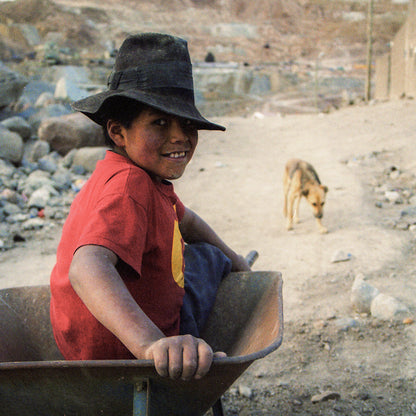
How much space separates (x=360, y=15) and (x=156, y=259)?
234ft

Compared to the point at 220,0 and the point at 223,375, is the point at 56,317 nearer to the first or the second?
the point at 223,375

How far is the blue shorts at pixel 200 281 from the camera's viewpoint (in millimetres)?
1836

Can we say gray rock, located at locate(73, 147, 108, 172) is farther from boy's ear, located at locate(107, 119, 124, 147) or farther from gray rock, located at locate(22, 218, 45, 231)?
boy's ear, located at locate(107, 119, 124, 147)

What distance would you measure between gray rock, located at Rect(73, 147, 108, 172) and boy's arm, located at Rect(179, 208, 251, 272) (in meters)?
6.09

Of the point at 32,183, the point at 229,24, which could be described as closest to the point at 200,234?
the point at 32,183

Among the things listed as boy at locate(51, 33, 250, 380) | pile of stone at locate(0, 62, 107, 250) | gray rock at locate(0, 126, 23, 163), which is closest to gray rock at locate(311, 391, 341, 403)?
boy at locate(51, 33, 250, 380)

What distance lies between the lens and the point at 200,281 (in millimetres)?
1982

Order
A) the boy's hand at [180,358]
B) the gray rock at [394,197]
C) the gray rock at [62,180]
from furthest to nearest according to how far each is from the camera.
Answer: the gray rock at [62,180]
the gray rock at [394,197]
the boy's hand at [180,358]

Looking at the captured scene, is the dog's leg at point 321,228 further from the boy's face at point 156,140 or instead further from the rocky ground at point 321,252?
the boy's face at point 156,140

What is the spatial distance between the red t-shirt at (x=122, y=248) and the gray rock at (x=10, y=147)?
22.4 feet

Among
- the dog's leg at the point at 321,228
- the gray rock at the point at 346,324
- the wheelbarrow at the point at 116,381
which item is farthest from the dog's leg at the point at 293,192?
the wheelbarrow at the point at 116,381

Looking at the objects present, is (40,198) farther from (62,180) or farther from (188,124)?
(188,124)

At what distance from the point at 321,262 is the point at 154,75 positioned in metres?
3.16

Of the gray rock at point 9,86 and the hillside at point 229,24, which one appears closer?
the gray rock at point 9,86
